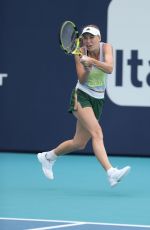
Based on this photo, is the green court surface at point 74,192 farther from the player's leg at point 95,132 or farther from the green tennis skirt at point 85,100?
the green tennis skirt at point 85,100

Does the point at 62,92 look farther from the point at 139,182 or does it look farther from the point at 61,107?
the point at 139,182

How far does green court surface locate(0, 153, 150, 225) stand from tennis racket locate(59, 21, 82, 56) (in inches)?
49.4

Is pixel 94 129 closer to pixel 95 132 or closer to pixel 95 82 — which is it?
pixel 95 132

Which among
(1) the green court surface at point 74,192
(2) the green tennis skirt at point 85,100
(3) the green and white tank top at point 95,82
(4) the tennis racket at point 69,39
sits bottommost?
(1) the green court surface at point 74,192

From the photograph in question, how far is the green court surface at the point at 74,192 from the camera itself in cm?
726

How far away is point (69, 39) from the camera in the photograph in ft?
27.3

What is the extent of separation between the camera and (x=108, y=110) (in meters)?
11.2

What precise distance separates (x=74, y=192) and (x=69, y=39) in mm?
1351

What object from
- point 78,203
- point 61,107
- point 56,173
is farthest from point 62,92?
point 78,203

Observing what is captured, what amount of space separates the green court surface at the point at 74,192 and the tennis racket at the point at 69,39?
4.11 feet

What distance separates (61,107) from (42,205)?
147 inches

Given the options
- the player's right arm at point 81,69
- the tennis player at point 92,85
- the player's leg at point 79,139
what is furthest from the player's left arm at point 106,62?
A: the player's leg at point 79,139

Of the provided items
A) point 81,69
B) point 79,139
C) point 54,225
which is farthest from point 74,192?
point 54,225

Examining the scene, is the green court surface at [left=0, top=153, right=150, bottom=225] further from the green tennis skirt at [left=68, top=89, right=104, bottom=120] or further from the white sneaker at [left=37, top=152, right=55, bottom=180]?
the green tennis skirt at [left=68, top=89, right=104, bottom=120]
